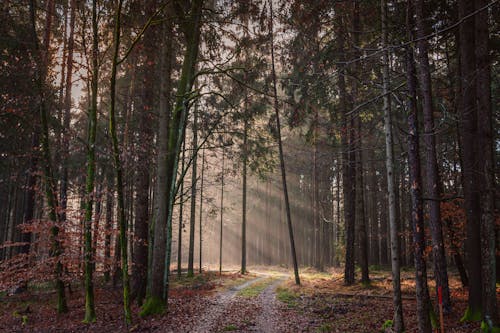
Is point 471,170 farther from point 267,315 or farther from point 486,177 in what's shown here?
point 267,315

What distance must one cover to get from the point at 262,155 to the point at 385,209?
1724 centimetres

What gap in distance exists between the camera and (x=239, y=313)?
10.3 m

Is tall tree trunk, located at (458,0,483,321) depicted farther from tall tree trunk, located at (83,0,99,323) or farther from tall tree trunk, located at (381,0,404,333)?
tall tree trunk, located at (83,0,99,323)

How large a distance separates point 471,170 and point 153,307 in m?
9.52

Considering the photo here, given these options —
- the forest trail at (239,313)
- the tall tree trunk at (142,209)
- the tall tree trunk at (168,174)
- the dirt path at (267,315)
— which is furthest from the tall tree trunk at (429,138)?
the tall tree trunk at (142,209)

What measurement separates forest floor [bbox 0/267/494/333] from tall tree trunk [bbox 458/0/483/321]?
2.69 feet

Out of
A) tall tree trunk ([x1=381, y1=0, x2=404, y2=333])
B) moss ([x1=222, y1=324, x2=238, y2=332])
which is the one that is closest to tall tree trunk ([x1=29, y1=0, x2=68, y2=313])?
moss ([x1=222, y1=324, x2=238, y2=332])

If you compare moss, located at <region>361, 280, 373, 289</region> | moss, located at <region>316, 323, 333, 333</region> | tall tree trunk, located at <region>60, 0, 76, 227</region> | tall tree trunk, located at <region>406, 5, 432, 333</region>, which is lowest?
moss, located at <region>361, 280, 373, 289</region>

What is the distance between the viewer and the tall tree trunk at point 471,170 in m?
7.95

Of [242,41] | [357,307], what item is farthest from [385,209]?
[242,41]

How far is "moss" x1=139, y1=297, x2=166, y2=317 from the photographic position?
9.82 meters

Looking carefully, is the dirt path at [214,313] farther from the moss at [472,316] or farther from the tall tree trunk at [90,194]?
the moss at [472,316]

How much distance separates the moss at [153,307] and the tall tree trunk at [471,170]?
825 cm

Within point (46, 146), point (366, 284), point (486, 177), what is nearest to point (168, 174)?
point (46, 146)
